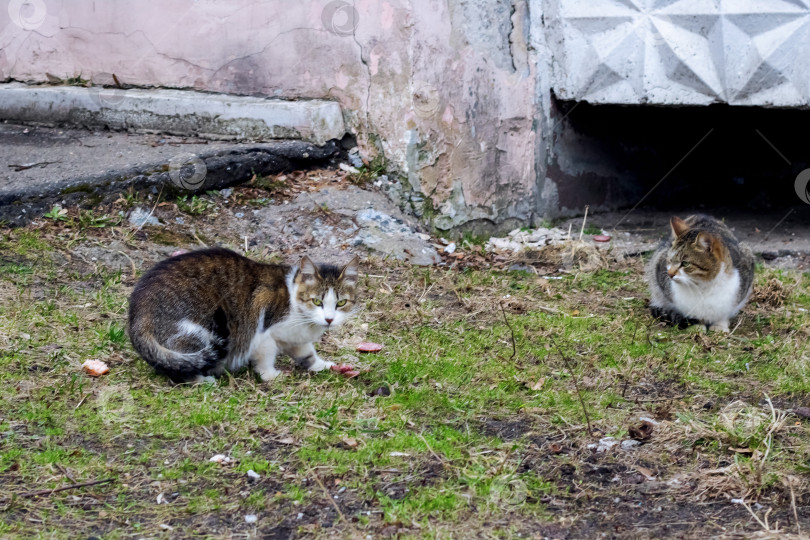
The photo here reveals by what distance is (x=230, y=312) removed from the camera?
13.7 feet

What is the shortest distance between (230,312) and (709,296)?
274 cm

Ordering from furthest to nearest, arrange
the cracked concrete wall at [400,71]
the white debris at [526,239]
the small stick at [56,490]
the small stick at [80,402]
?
the white debris at [526,239]
the cracked concrete wall at [400,71]
the small stick at [80,402]
the small stick at [56,490]

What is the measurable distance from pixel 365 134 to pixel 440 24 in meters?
1.01

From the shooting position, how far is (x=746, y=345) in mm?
4953

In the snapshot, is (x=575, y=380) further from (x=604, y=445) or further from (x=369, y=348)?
(x=369, y=348)

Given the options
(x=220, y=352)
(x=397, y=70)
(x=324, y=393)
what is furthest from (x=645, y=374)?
(x=397, y=70)

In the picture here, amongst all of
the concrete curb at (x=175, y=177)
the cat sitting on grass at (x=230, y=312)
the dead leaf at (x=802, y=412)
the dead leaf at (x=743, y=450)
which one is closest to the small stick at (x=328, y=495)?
the cat sitting on grass at (x=230, y=312)

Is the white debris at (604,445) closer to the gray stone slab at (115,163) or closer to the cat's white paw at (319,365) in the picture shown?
the cat's white paw at (319,365)

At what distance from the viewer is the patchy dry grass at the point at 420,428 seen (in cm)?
302

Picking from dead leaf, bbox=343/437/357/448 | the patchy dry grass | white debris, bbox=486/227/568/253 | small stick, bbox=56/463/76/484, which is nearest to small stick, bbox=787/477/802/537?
the patchy dry grass

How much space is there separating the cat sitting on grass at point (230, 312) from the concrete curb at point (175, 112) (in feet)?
8.67

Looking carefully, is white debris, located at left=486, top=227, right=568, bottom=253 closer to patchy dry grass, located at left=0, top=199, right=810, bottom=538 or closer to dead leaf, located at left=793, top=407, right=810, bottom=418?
patchy dry grass, located at left=0, top=199, right=810, bottom=538

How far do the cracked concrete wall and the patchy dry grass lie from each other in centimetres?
154

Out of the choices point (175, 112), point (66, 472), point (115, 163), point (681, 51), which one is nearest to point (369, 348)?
point (66, 472)
